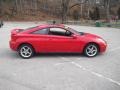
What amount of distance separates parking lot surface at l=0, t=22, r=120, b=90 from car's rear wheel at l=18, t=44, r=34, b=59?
0.24 metres

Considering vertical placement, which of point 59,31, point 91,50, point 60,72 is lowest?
point 60,72

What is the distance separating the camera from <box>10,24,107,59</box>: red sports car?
1142 cm

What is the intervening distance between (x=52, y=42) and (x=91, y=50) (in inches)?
64.8

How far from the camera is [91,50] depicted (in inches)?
459

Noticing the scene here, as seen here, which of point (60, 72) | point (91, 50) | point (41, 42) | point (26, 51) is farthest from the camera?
point (91, 50)

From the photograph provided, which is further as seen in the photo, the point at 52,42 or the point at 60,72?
the point at 52,42

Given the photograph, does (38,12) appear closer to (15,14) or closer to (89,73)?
(15,14)

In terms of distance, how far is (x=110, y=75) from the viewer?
8.59 meters

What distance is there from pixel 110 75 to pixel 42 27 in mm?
4135

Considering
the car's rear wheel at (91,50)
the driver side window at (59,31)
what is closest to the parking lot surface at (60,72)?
the car's rear wheel at (91,50)

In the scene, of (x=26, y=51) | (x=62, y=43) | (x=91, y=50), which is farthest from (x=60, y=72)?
(x=91, y=50)

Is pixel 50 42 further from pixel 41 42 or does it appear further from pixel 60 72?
pixel 60 72

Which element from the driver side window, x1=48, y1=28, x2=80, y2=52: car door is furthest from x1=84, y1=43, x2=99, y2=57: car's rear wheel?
the driver side window

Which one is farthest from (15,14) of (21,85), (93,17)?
(21,85)
